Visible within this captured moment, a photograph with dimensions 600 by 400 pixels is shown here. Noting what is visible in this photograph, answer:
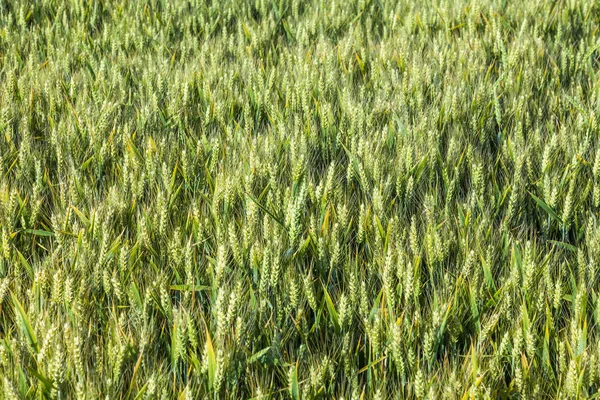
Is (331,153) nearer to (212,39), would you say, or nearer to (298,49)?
(298,49)

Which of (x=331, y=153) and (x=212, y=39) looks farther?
(x=212, y=39)

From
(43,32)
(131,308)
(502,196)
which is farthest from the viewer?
(43,32)

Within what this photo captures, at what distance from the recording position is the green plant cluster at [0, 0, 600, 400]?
1.15 m

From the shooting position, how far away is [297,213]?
4.56 ft

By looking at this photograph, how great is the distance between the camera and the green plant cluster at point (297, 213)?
1148mm

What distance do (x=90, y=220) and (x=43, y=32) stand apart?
1.49 metres

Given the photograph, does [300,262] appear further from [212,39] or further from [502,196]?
[212,39]

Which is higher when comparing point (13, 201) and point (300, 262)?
point (13, 201)

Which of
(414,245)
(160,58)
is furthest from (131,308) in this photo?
(160,58)

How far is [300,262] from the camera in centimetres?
143

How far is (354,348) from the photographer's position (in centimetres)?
127

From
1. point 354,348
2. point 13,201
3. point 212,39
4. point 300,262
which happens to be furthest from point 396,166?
point 212,39

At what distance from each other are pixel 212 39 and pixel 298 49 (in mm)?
418

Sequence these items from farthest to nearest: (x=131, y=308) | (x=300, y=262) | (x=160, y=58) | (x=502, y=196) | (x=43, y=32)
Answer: (x=43, y=32) → (x=160, y=58) → (x=502, y=196) → (x=300, y=262) → (x=131, y=308)
